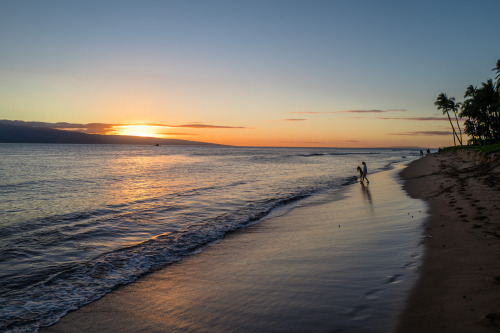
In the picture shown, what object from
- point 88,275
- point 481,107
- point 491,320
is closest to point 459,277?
point 491,320

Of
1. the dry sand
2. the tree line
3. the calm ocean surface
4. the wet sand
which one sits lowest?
the calm ocean surface

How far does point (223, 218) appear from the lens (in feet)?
48.4

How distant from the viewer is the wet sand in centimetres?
498

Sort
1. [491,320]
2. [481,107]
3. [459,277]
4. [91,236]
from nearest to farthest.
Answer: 1. [491,320]
2. [459,277]
3. [91,236]
4. [481,107]

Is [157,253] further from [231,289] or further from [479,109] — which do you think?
[479,109]

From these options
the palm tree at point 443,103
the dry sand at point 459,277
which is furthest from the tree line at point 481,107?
the dry sand at point 459,277

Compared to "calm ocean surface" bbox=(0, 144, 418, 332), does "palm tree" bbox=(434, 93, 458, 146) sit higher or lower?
higher

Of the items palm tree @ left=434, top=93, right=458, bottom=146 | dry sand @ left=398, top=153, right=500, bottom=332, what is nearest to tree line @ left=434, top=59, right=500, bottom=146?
palm tree @ left=434, top=93, right=458, bottom=146

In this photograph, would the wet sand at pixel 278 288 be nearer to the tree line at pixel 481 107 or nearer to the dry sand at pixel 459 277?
the dry sand at pixel 459 277

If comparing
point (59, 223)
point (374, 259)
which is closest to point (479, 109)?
point (374, 259)

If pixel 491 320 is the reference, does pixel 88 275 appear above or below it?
below

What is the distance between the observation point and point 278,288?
6.30 m

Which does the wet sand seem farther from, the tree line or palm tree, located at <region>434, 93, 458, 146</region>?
palm tree, located at <region>434, 93, 458, 146</region>

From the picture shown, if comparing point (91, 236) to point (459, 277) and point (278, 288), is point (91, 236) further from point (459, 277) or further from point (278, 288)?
point (459, 277)
